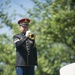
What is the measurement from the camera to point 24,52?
4.17 metres

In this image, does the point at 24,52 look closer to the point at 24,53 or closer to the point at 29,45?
the point at 24,53

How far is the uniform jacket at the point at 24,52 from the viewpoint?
4137 millimetres

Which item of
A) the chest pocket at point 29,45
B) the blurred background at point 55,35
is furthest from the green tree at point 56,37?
the chest pocket at point 29,45

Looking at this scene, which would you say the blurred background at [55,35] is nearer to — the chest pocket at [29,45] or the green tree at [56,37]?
the green tree at [56,37]

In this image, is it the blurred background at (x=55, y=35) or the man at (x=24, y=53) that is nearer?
the man at (x=24, y=53)

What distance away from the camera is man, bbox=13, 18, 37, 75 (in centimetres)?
412

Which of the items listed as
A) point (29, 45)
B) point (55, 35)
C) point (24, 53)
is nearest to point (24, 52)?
point (24, 53)

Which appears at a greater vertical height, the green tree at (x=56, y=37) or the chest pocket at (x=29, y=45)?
the green tree at (x=56, y=37)

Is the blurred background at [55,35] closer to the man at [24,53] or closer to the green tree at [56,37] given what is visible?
the green tree at [56,37]

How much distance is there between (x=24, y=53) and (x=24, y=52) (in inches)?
0.6

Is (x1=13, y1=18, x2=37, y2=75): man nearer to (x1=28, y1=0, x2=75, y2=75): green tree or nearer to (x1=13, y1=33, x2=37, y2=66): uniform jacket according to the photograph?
(x1=13, y1=33, x2=37, y2=66): uniform jacket

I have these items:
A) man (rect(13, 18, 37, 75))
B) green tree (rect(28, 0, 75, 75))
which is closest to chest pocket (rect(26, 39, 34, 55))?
man (rect(13, 18, 37, 75))

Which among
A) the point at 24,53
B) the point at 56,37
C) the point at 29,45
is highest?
the point at 56,37

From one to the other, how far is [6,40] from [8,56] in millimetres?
1078
